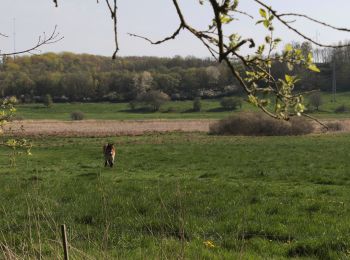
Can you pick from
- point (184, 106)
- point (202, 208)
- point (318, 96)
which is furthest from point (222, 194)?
point (184, 106)

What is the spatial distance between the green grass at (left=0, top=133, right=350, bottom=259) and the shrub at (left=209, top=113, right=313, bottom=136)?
24678mm

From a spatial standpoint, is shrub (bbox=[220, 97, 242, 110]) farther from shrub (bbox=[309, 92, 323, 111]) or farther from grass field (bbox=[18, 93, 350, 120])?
shrub (bbox=[309, 92, 323, 111])

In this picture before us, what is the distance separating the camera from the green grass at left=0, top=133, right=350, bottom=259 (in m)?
6.66

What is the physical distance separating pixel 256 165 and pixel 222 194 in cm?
925

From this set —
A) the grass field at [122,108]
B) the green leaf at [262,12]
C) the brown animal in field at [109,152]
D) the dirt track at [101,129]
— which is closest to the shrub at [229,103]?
the grass field at [122,108]

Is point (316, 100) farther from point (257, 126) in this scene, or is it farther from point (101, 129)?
point (101, 129)

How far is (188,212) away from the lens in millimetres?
10398

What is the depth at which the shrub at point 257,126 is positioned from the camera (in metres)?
47.0

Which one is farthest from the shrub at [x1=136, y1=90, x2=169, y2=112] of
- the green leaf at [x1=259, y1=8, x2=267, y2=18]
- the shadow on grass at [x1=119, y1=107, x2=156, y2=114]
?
the green leaf at [x1=259, y1=8, x2=267, y2=18]

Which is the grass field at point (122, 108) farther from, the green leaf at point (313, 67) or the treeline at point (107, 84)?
the green leaf at point (313, 67)

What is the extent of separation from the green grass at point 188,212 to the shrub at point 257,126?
2468 centimetres

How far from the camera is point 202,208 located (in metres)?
10.8

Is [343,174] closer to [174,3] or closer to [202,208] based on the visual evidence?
[202,208]

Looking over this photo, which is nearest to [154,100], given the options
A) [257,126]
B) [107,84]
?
[107,84]
